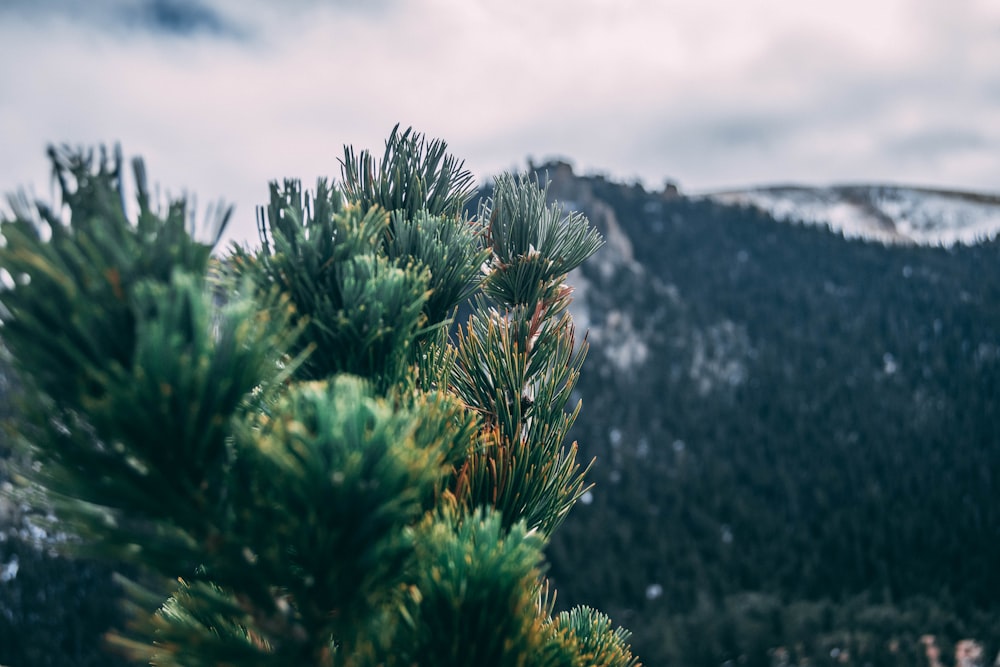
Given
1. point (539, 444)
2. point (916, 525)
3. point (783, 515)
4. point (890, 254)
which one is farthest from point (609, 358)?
point (539, 444)

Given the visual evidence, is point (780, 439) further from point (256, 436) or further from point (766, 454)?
point (256, 436)

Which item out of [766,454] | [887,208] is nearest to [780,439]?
[766,454]

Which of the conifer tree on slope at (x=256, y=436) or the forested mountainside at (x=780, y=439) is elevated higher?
the forested mountainside at (x=780, y=439)

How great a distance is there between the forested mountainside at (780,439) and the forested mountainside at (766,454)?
0.60 feet

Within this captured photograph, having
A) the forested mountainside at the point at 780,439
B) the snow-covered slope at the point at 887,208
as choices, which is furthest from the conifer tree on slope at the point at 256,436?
the snow-covered slope at the point at 887,208

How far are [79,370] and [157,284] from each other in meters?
0.28

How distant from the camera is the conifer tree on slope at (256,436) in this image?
1631mm

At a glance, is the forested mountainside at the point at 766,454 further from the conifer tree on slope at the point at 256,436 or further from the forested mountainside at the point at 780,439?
the conifer tree on slope at the point at 256,436

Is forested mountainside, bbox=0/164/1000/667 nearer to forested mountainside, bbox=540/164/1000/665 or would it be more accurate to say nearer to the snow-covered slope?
forested mountainside, bbox=540/164/1000/665

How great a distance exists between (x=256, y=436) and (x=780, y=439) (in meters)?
65.1

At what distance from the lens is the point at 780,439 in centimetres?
6106

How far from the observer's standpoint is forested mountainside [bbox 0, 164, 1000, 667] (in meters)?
43.3

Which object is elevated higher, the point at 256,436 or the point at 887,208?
the point at 887,208

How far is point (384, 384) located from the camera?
90.7 inches
